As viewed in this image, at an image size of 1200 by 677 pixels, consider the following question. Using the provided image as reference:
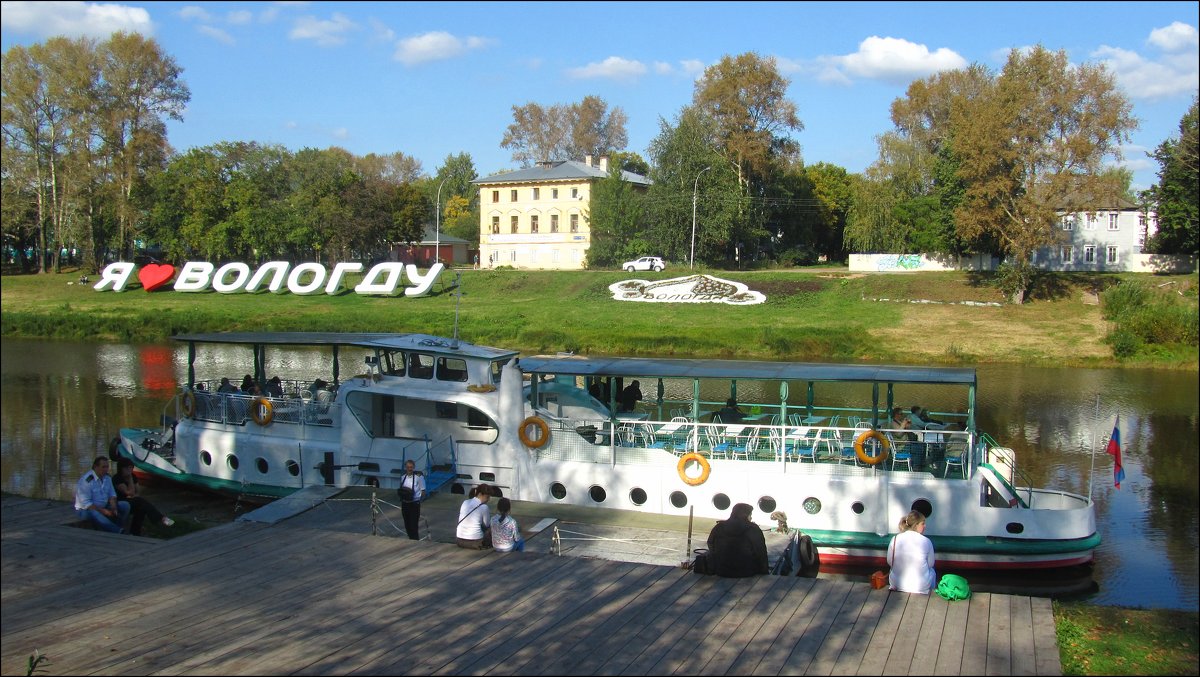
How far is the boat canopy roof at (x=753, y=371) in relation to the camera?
62.9ft

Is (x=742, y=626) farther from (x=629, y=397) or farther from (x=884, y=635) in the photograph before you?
(x=629, y=397)

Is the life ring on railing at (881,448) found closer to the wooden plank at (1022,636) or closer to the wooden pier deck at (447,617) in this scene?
the wooden plank at (1022,636)

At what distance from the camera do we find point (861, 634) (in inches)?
400

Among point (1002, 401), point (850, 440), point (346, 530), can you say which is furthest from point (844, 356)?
point (346, 530)

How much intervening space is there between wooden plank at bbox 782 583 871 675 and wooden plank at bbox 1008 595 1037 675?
1609mm

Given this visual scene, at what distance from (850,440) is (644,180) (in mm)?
73905

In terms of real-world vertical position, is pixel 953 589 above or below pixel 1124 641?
above

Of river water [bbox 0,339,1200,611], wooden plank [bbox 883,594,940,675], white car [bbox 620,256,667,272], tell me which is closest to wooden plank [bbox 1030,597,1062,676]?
wooden plank [bbox 883,594,940,675]

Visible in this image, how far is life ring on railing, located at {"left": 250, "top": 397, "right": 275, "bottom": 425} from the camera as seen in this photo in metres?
22.9

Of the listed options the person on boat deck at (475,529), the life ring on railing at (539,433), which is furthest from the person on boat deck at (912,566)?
the life ring on railing at (539,433)

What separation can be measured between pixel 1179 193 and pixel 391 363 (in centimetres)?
4599

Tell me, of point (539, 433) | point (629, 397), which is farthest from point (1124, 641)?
point (629, 397)

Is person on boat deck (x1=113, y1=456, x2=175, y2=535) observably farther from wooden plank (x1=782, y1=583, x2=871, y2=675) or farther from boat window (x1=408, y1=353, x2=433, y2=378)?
wooden plank (x1=782, y1=583, x2=871, y2=675)

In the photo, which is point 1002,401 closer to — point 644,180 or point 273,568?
point 273,568
